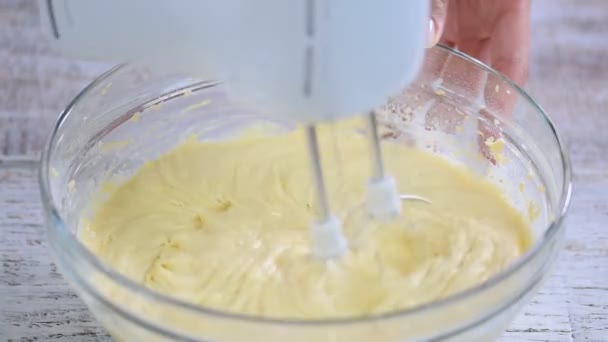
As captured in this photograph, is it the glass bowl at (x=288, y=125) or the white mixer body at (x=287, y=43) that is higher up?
the white mixer body at (x=287, y=43)

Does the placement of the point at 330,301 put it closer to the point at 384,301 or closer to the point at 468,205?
the point at 384,301

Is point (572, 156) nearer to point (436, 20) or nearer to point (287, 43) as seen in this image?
point (436, 20)

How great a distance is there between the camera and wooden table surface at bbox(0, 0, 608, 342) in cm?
105

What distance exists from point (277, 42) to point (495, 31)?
70 centimetres

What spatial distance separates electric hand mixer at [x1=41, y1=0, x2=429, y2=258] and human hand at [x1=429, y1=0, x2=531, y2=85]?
21.2 inches

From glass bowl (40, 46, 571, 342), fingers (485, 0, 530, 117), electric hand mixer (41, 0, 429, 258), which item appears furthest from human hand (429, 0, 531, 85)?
electric hand mixer (41, 0, 429, 258)

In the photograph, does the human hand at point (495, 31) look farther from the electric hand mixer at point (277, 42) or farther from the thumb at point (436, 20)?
the electric hand mixer at point (277, 42)

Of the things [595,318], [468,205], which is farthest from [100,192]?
[595,318]

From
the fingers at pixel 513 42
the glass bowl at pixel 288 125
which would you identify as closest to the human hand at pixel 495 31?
the fingers at pixel 513 42

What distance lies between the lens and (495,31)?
4.13 feet

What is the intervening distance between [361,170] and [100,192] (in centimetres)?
34

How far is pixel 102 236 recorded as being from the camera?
1.02 metres

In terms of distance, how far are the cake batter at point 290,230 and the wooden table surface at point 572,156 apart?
119 mm

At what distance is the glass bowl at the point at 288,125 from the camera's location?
0.74 metres
